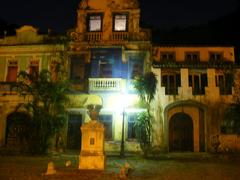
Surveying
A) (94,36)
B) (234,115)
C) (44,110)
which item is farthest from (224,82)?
(44,110)

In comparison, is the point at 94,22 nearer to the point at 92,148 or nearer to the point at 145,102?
the point at 145,102

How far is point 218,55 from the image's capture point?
27203 mm

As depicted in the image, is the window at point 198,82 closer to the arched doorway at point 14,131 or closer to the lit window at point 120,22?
the lit window at point 120,22

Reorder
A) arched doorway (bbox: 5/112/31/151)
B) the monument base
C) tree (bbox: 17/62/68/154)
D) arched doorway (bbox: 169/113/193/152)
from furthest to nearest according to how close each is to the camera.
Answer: arched doorway (bbox: 169/113/193/152) < arched doorway (bbox: 5/112/31/151) < tree (bbox: 17/62/68/154) < the monument base

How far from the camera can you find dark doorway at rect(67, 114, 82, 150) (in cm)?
2566

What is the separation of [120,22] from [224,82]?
33.2ft

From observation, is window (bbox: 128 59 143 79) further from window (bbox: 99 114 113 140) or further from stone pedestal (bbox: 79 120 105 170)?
stone pedestal (bbox: 79 120 105 170)

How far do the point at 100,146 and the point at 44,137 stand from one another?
29.7 feet

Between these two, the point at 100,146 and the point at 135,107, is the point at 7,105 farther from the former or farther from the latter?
the point at 100,146

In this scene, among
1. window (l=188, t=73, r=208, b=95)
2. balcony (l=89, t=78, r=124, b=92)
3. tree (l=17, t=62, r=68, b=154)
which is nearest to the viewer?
tree (l=17, t=62, r=68, b=154)

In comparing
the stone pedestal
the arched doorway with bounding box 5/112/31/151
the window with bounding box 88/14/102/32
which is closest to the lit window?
the window with bounding box 88/14/102/32

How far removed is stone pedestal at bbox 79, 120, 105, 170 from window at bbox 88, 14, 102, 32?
46.4 ft

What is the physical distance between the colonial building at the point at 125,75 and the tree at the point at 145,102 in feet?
3.74

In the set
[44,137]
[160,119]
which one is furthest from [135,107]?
[44,137]
